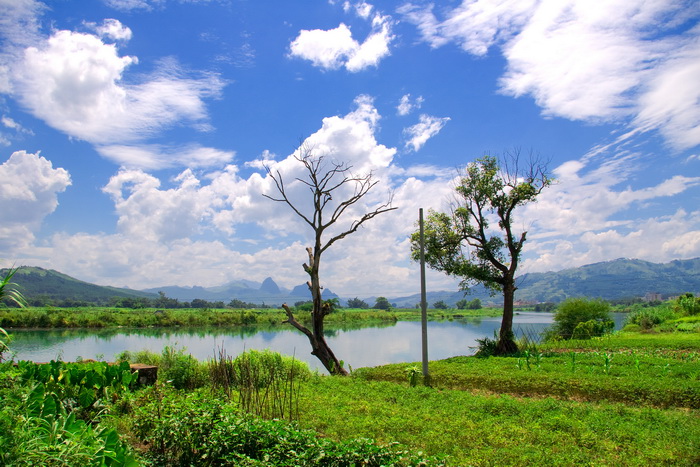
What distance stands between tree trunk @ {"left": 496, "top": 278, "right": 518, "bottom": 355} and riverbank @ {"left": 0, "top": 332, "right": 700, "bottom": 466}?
521 cm

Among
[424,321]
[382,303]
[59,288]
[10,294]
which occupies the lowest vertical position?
[382,303]

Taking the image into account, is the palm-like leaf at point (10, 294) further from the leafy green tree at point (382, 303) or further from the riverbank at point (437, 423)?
the leafy green tree at point (382, 303)

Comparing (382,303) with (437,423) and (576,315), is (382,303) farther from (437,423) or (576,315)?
(437,423)

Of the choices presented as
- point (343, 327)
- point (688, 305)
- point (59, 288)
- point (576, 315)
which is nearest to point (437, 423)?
point (576, 315)

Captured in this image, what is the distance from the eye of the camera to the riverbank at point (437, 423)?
4.23 m

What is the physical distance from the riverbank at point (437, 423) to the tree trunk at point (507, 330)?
17.1ft

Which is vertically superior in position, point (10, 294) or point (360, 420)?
point (10, 294)

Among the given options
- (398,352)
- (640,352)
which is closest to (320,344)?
(640,352)

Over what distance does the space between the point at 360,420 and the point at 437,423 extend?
1.08m

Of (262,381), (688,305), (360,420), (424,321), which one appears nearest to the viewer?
(360,420)

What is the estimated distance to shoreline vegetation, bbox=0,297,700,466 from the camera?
3.85m

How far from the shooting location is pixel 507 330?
50.4 feet

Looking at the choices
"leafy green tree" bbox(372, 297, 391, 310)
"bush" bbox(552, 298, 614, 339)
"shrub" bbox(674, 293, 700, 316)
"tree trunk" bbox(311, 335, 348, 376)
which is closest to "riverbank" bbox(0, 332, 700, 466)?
"tree trunk" bbox(311, 335, 348, 376)

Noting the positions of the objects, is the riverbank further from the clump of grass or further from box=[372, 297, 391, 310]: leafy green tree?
box=[372, 297, 391, 310]: leafy green tree
